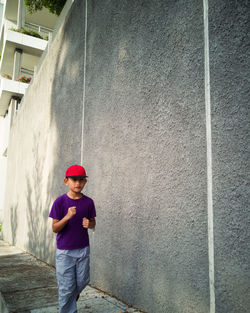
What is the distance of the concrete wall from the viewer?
8.48 ft

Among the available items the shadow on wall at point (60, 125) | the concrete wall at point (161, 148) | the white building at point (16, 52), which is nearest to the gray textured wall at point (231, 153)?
the concrete wall at point (161, 148)

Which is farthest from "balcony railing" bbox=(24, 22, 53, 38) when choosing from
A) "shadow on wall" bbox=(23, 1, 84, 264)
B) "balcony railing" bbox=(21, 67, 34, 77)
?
"shadow on wall" bbox=(23, 1, 84, 264)

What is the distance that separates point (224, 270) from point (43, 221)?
19.6ft

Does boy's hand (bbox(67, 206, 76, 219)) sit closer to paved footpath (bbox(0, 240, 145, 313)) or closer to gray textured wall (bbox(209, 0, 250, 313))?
gray textured wall (bbox(209, 0, 250, 313))

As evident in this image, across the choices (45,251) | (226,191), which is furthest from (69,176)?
(45,251)

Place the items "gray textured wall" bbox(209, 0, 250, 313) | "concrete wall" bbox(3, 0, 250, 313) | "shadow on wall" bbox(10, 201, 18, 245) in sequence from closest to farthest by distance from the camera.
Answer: "gray textured wall" bbox(209, 0, 250, 313), "concrete wall" bbox(3, 0, 250, 313), "shadow on wall" bbox(10, 201, 18, 245)

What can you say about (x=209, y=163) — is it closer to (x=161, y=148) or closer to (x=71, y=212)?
(x=161, y=148)

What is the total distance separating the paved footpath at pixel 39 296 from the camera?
3660mm

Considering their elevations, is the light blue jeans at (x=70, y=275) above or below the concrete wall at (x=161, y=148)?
below

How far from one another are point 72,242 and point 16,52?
18.4 m

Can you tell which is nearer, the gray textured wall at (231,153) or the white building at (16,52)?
the gray textured wall at (231,153)

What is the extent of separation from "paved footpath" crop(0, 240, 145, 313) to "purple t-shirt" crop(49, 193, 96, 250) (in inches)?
41.4

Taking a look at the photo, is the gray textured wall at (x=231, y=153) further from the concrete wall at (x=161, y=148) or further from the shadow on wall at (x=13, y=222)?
the shadow on wall at (x=13, y=222)

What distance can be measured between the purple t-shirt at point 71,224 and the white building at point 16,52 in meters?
16.0
